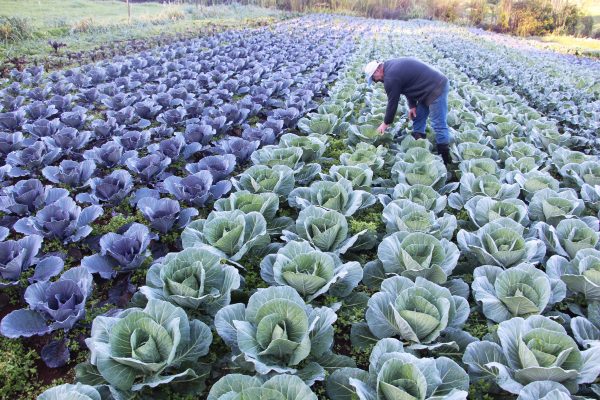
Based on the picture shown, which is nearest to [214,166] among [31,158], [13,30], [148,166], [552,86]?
[148,166]

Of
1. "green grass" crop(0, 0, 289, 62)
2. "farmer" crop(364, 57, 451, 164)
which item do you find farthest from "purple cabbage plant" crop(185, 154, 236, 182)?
"green grass" crop(0, 0, 289, 62)

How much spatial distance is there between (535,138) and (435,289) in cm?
509

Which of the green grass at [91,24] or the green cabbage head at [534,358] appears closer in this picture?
the green cabbage head at [534,358]

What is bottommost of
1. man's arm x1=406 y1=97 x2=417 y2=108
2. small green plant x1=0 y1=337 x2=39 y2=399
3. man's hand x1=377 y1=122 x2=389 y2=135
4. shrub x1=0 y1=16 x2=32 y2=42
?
small green plant x1=0 y1=337 x2=39 y2=399

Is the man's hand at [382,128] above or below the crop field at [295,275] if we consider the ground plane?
above

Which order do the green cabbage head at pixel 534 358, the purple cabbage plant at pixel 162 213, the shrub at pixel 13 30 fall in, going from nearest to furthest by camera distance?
the green cabbage head at pixel 534 358, the purple cabbage plant at pixel 162 213, the shrub at pixel 13 30

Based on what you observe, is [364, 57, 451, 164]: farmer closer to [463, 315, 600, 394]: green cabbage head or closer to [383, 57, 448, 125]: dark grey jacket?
[383, 57, 448, 125]: dark grey jacket

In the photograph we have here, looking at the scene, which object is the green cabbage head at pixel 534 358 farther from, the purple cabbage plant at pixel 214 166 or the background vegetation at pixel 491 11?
the background vegetation at pixel 491 11

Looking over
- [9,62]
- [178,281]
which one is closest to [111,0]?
[9,62]

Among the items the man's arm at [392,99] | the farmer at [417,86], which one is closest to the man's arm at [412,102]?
the farmer at [417,86]

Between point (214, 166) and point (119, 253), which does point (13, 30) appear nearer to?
point (214, 166)

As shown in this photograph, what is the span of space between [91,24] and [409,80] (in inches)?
782

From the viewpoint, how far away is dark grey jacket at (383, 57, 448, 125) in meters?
5.52

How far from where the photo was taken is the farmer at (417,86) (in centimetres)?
554
